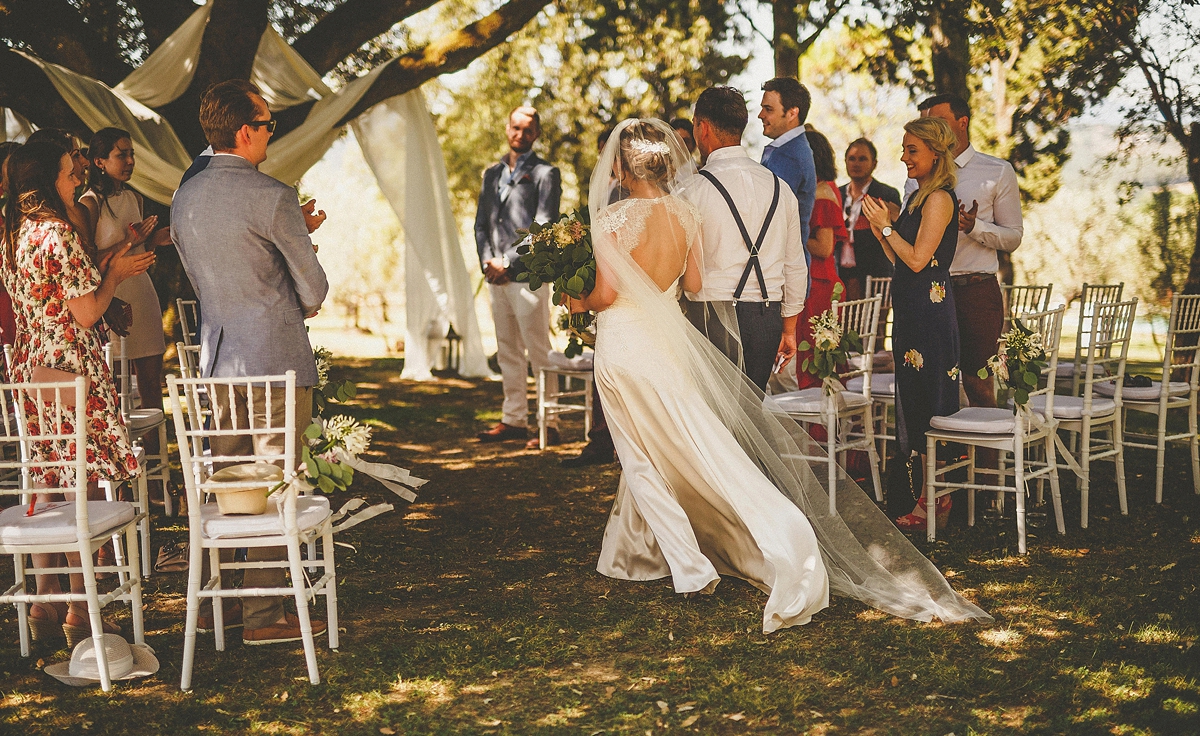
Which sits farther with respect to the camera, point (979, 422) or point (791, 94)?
point (791, 94)

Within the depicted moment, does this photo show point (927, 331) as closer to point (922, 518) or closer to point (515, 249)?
point (922, 518)

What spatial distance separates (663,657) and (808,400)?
2.20m

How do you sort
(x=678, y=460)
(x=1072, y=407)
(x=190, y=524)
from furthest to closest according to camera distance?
1. (x=1072, y=407)
2. (x=678, y=460)
3. (x=190, y=524)

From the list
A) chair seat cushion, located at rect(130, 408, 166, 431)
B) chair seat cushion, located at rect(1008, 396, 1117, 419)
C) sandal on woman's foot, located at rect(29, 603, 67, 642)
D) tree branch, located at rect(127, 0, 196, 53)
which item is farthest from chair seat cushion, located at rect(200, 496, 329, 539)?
tree branch, located at rect(127, 0, 196, 53)

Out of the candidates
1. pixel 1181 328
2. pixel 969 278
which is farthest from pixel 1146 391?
pixel 969 278

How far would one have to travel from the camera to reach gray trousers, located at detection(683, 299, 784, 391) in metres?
4.67

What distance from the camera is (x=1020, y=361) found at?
4.89 m

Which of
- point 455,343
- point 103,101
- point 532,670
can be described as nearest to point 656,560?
point 532,670

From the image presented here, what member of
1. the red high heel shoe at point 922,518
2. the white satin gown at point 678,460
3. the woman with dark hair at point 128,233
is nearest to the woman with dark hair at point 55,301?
the woman with dark hair at point 128,233

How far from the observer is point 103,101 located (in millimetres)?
7391

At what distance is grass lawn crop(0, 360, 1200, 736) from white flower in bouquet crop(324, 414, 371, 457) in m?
0.82

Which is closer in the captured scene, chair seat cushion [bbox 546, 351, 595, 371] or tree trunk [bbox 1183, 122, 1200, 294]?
chair seat cushion [bbox 546, 351, 595, 371]

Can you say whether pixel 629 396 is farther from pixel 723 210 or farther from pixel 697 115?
pixel 697 115

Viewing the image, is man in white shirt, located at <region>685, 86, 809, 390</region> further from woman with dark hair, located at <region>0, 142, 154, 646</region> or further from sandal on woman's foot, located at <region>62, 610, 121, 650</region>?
sandal on woman's foot, located at <region>62, 610, 121, 650</region>
